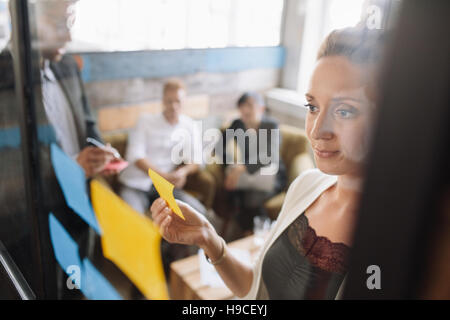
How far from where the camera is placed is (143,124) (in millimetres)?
2104

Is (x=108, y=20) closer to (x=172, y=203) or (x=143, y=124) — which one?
(x=143, y=124)

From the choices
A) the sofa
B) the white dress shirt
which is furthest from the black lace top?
the white dress shirt

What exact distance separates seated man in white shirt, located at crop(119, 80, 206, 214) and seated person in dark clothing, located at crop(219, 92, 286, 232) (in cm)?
25

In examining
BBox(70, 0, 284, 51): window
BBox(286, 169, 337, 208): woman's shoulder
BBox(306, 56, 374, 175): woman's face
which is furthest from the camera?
BBox(70, 0, 284, 51): window

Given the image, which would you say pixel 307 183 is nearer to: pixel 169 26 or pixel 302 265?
pixel 302 265

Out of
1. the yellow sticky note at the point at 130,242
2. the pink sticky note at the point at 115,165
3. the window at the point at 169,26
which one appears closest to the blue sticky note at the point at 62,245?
the yellow sticky note at the point at 130,242

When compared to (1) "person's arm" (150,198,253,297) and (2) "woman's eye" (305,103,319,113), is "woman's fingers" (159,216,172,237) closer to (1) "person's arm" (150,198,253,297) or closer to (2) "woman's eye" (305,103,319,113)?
(1) "person's arm" (150,198,253,297)

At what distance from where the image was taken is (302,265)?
25.5 inches

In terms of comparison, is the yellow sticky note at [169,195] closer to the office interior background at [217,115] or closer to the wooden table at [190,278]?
the office interior background at [217,115]

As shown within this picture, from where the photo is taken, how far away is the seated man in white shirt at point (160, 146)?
164 cm

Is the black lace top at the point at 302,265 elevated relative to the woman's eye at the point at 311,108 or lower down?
lower down

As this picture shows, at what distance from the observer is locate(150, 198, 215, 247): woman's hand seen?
2.40ft

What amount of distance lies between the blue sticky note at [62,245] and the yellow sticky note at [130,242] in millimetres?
101

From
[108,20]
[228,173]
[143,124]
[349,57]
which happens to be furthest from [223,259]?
[108,20]
